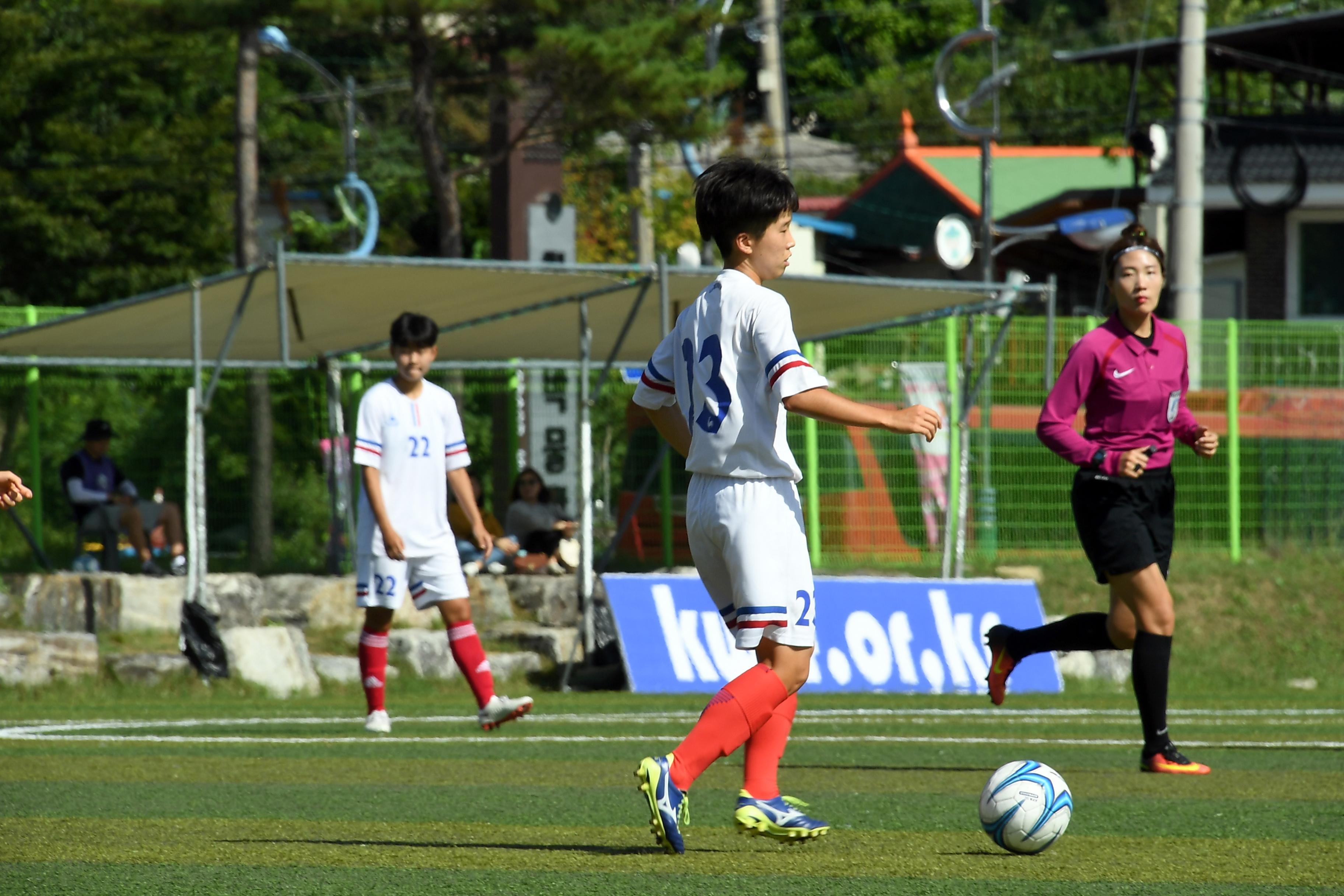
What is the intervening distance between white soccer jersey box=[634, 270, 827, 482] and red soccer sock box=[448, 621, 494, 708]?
4114mm

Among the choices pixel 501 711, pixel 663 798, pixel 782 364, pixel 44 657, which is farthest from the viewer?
pixel 44 657

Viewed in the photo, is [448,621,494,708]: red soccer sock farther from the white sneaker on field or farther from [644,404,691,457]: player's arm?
[644,404,691,457]: player's arm

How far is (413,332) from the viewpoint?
9.03 metres

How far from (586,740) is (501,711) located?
0.58 meters

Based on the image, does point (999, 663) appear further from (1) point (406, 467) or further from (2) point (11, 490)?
(2) point (11, 490)

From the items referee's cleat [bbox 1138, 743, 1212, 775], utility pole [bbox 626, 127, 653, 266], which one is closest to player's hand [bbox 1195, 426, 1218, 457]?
referee's cleat [bbox 1138, 743, 1212, 775]

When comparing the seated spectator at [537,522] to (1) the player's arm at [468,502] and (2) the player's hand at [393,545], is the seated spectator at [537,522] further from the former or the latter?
(2) the player's hand at [393,545]

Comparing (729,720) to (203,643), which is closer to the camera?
(729,720)

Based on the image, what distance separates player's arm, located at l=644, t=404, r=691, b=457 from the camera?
5.32 metres

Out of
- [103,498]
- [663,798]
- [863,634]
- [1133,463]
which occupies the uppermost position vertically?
[1133,463]

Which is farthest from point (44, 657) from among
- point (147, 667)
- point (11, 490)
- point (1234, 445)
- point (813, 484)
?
point (1234, 445)

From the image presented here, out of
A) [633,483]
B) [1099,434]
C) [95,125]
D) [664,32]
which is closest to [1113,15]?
[95,125]

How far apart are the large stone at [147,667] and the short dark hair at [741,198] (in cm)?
849

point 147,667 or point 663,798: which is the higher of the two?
point 663,798
